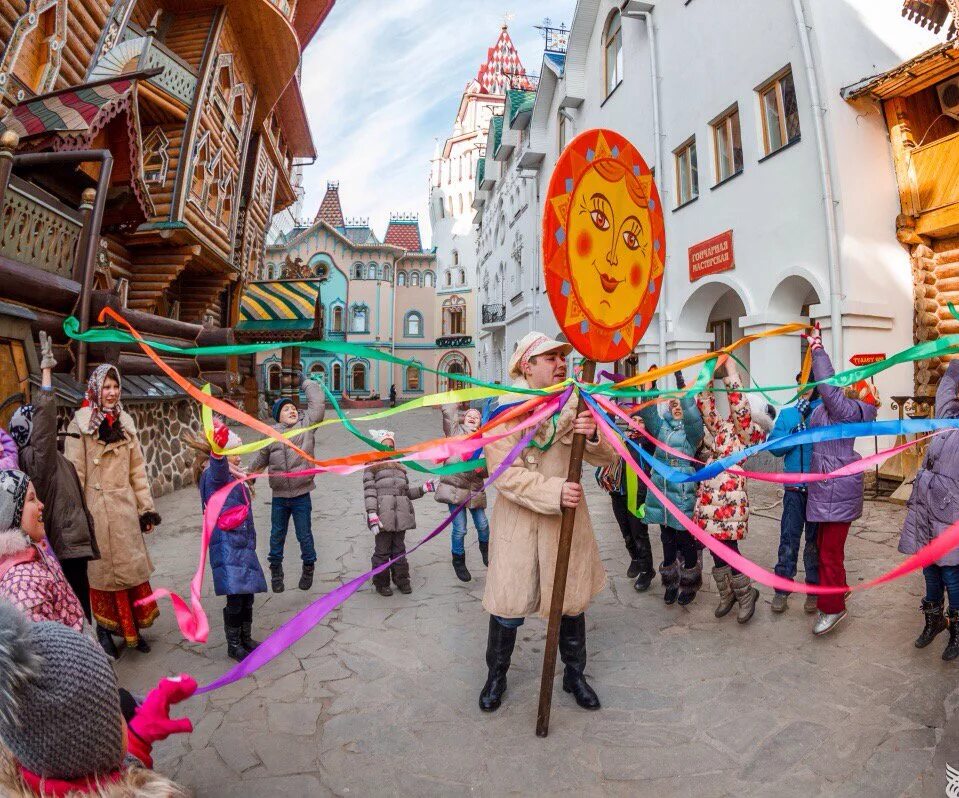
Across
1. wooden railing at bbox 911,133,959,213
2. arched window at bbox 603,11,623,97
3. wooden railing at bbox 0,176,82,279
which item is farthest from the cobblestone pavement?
arched window at bbox 603,11,623,97

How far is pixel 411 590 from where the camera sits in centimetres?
488

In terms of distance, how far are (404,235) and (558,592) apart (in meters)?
44.2

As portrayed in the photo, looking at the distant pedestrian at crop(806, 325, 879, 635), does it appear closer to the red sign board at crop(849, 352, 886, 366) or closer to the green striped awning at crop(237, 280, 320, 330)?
the red sign board at crop(849, 352, 886, 366)

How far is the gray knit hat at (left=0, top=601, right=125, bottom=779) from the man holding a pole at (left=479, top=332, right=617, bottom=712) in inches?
72.7

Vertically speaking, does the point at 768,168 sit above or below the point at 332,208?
below

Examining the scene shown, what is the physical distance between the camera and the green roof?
2120 centimetres

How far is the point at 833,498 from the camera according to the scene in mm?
3633

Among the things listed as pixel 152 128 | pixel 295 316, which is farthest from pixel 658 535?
pixel 152 128

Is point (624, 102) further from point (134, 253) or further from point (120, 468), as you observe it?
point (120, 468)

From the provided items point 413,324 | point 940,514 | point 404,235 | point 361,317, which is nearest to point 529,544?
point 940,514

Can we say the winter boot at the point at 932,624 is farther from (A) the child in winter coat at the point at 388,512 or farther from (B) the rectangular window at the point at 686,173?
(B) the rectangular window at the point at 686,173

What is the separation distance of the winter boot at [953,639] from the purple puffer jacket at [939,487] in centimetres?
33

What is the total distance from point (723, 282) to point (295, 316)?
965cm

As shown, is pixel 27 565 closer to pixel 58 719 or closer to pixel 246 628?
pixel 58 719
